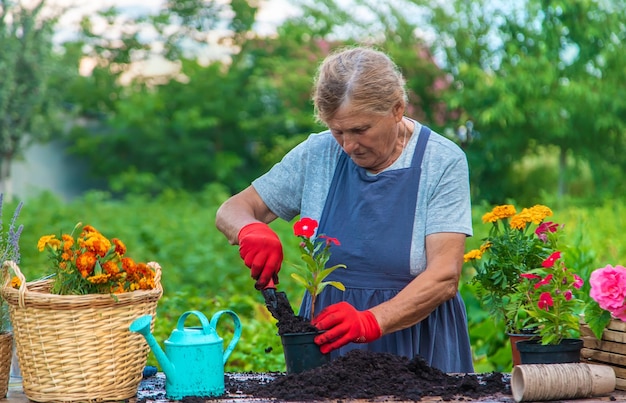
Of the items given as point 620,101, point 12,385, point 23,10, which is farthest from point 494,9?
point 12,385

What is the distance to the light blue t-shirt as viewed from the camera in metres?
2.45

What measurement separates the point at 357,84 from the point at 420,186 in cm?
39

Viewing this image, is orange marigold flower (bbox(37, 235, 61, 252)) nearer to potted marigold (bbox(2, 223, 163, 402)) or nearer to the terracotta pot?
potted marigold (bbox(2, 223, 163, 402))

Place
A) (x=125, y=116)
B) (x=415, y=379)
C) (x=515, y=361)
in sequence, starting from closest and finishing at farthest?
(x=415, y=379) < (x=515, y=361) < (x=125, y=116)

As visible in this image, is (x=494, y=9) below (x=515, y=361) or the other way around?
the other way around

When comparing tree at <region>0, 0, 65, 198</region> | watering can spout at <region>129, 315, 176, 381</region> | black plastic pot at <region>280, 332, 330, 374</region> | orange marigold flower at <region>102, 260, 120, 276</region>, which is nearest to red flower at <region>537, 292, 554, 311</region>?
black plastic pot at <region>280, 332, 330, 374</region>

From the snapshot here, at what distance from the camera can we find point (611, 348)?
214 centimetres

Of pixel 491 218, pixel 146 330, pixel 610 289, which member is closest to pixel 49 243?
pixel 146 330

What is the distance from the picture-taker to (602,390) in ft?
6.68

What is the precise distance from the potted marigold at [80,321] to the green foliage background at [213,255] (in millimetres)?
249

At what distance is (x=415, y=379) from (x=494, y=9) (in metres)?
10.0

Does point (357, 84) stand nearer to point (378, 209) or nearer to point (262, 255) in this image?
point (378, 209)

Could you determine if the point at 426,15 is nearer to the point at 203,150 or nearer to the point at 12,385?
the point at 203,150

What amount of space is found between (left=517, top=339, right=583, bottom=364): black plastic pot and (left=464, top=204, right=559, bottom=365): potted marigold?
12cm
